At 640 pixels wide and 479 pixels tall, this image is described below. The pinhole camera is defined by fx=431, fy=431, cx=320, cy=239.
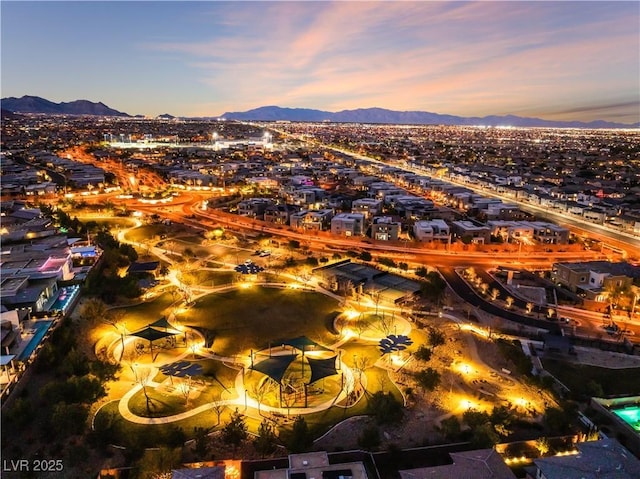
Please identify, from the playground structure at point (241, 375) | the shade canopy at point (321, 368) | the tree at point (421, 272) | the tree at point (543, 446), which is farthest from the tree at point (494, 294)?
the shade canopy at point (321, 368)

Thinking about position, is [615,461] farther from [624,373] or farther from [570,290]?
[570,290]

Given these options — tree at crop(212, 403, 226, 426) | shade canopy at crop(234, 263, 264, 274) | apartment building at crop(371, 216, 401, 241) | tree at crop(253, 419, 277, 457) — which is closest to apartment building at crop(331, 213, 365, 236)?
apartment building at crop(371, 216, 401, 241)

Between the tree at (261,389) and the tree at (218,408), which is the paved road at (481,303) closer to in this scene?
the tree at (261,389)

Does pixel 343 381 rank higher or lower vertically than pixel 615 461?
lower

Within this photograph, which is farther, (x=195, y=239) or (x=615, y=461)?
(x=195, y=239)

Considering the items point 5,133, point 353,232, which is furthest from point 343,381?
point 5,133

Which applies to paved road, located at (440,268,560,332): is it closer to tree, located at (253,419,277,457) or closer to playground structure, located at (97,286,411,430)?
playground structure, located at (97,286,411,430)
